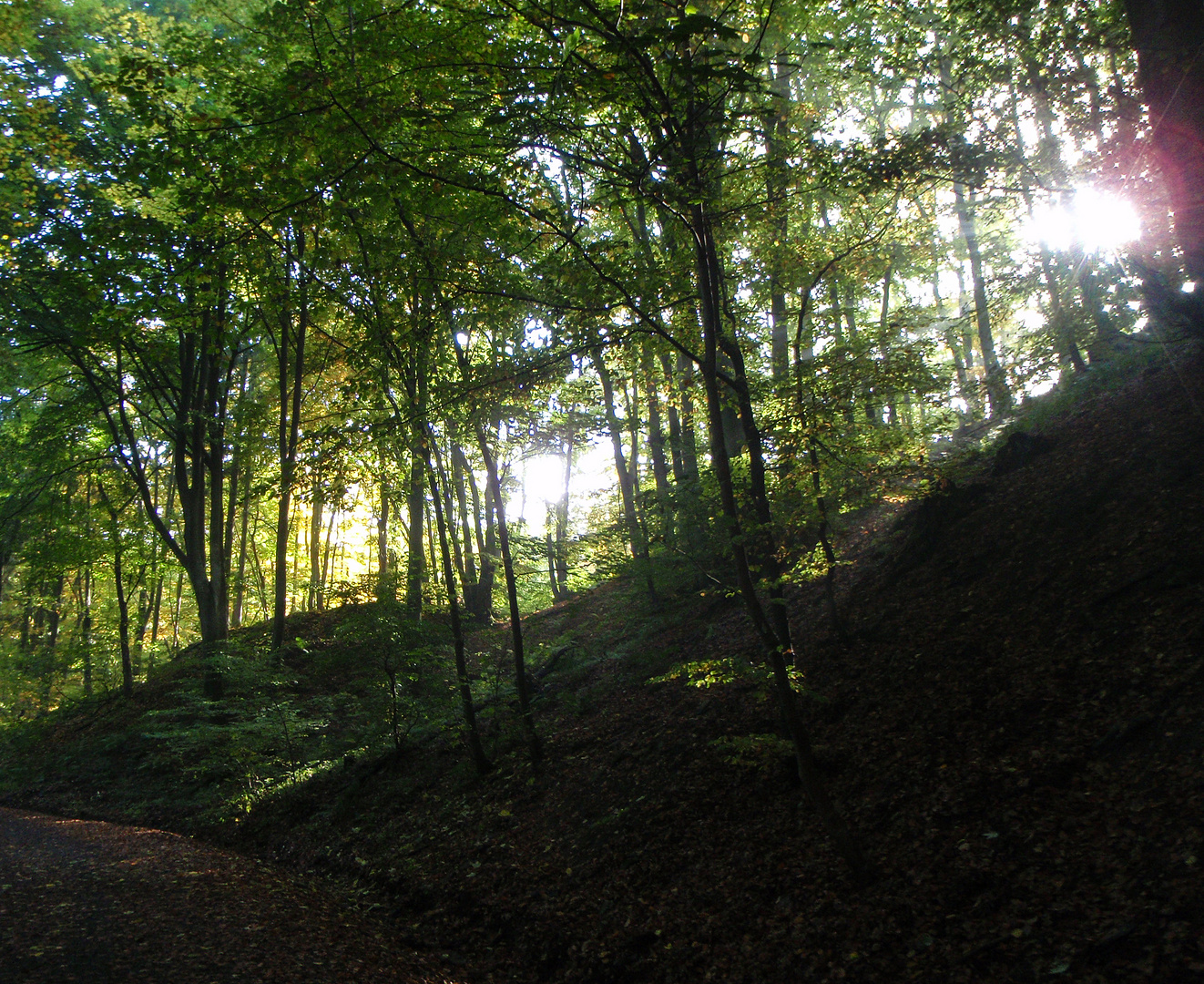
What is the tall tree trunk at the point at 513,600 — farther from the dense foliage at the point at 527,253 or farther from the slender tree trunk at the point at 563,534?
the slender tree trunk at the point at 563,534

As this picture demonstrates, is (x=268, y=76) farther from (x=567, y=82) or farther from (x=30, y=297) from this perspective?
Result: (x=567, y=82)

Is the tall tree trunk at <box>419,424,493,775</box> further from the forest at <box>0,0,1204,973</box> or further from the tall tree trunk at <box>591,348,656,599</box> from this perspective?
the tall tree trunk at <box>591,348,656,599</box>

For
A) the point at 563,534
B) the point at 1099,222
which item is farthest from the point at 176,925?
the point at 563,534

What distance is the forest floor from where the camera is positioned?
11.9ft

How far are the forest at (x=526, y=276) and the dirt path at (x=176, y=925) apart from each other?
2.44 meters

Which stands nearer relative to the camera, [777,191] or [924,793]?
[924,793]

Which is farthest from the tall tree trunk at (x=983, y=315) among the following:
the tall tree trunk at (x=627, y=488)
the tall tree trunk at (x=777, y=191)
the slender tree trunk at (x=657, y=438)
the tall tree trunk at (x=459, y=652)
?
the tall tree trunk at (x=459, y=652)

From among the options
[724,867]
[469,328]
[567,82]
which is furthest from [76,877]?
[567,82]

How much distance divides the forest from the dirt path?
2.44m

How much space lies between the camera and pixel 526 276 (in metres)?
6.48

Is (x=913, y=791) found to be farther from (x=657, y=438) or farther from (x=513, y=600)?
(x=657, y=438)

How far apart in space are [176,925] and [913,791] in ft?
18.0

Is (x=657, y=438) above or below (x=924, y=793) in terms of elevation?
above

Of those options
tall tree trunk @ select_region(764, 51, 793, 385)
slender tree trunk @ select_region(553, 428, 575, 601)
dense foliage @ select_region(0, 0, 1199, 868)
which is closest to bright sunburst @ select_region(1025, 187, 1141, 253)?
dense foliage @ select_region(0, 0, 1199, 868)
